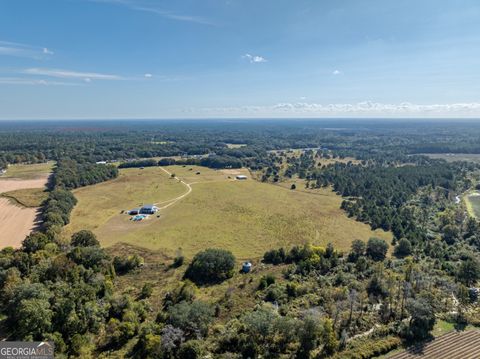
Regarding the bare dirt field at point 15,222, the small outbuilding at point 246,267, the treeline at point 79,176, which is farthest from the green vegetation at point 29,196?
the small outbuilding at point 246,267

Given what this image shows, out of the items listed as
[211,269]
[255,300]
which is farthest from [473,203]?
[211,269]

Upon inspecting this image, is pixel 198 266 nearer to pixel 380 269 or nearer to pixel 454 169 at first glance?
pixel 380 269

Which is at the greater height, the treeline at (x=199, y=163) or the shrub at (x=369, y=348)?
the treeline at (x=199, y=163)

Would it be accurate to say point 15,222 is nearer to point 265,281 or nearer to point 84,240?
point 84,240

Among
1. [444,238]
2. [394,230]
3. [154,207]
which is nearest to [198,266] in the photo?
[154,207]

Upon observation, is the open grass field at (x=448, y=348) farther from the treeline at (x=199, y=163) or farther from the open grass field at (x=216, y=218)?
the treeline at (x=199, y=163)
